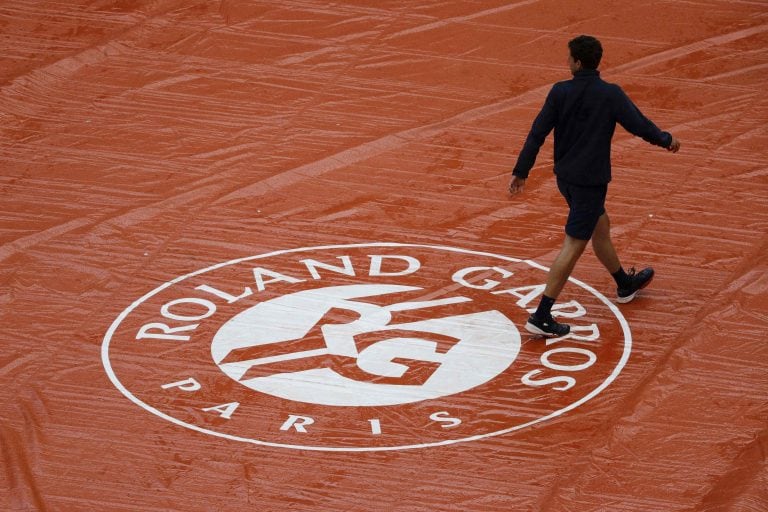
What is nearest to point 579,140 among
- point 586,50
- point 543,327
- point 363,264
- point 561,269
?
point 586,50

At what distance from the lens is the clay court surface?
5.56 meters

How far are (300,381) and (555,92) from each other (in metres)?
1.93

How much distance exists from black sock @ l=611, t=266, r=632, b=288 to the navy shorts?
40 cm

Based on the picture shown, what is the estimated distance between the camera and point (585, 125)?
20.7 ft

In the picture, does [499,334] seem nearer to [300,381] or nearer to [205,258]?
[300,381]

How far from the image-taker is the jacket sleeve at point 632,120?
628cm

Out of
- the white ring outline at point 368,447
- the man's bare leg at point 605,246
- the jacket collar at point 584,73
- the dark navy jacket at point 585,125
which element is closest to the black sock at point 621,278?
the man's bare leg at point 605,246

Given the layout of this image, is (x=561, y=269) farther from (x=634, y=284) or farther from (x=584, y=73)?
(x=584, y=73)

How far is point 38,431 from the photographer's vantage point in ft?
19.0

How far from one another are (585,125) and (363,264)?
166 centimetres

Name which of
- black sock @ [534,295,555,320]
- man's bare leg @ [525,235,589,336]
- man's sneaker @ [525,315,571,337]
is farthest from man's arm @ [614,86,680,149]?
man's sneaker @ [525,315,571,337]

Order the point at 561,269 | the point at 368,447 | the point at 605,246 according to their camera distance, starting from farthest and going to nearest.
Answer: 1. the point at 605,246
2. the point at 561,269
3. the point at 368,447

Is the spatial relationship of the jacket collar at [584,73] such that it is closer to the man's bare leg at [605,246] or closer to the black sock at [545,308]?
the man's bare leg at [605,246]

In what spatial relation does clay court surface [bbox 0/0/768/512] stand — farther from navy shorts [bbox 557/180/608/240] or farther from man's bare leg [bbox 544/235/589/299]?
navy shorts [bbox 557/180/608/240]
